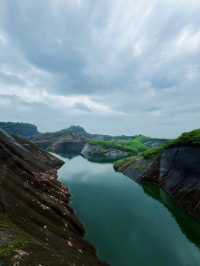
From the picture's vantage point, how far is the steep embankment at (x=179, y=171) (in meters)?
54.0

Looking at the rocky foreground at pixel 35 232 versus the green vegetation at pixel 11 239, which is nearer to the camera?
the green vegetation at pixel 11 239

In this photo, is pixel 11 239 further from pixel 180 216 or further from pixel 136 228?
pixel 180 216

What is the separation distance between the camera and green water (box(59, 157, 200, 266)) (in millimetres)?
30422

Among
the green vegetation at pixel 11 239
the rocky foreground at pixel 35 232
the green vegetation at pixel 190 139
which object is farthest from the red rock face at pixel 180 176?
the green vegetation at pixel 11 239

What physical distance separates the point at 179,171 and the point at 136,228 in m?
32.6

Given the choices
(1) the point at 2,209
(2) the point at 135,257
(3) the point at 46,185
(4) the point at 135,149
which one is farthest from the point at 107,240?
(4) the point at 135,149

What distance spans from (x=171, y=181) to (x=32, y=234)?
54188 millimetres

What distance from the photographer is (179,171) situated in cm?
6588

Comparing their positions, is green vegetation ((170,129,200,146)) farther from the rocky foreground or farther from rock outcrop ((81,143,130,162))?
rock outcrop ((81,143,130,162))

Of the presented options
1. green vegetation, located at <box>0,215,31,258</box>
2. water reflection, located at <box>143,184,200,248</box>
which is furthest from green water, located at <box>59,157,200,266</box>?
green vegetation, located at <box>0,215,31,258</box>

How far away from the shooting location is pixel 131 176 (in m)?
92.0

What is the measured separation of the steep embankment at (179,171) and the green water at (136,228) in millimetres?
4486

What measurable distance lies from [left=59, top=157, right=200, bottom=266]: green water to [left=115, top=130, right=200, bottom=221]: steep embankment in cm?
449

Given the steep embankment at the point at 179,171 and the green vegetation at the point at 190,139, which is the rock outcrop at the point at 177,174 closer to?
the steep embankment at the point at 179,171
